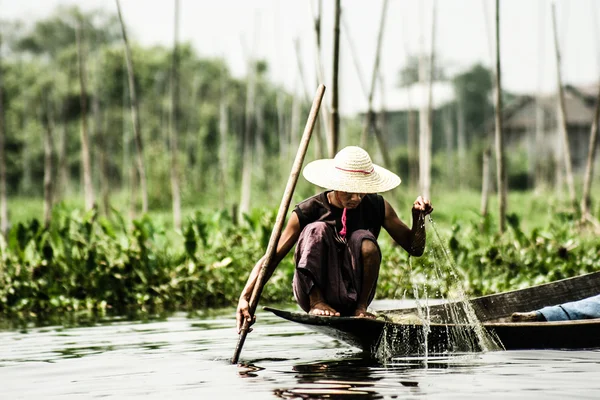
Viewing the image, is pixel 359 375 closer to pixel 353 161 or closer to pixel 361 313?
pixel 361 313

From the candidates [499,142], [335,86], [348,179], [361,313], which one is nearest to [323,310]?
[361,313]

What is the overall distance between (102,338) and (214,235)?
229cm

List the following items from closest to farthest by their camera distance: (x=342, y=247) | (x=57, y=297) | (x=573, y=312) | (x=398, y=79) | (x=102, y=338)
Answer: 1. (x=342, y=247)
2. (x=573, y=312)
3. (x=102, y=338)
4. (x=57, y=297)
5. (x=398, y=79)

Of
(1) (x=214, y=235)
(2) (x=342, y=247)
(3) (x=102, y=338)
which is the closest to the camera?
(2) (x=342, y=247)

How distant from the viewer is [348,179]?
4.10m

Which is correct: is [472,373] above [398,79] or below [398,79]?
below

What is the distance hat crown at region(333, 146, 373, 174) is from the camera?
416 centimetres

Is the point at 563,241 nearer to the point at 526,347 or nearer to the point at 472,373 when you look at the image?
the point at 526,347

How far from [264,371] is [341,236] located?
0.69 m

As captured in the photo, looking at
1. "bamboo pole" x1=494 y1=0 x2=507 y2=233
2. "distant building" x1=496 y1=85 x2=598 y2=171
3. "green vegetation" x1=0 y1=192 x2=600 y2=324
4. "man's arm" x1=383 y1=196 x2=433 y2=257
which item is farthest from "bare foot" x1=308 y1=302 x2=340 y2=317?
"distant building" x1=496 y1=85 x2=598 y2=171

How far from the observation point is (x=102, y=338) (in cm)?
538

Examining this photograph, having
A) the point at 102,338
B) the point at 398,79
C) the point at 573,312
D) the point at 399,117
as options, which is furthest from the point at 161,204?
the point at 398,79

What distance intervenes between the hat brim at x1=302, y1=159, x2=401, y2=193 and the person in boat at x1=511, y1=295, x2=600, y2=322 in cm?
96

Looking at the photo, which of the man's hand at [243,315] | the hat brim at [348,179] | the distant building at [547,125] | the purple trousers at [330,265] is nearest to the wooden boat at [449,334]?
the purple trousers at [330,265]
